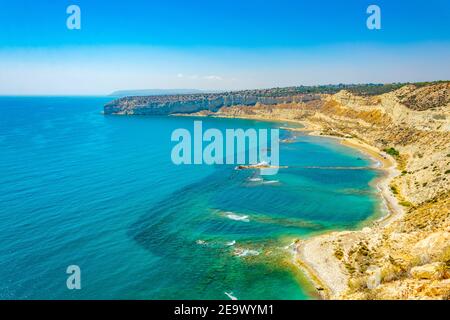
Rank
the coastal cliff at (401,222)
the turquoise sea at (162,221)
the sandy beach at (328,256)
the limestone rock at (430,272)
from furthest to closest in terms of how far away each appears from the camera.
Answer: the turquoise sea at (162,221), the sandy beach at (328,256), the coastal cliff at (401,222), the limestone rock at (430,272)

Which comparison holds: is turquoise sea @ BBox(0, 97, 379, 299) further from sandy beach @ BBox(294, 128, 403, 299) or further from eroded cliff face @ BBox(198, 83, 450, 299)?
eroded cliff face @ BBox(198, 83, 450, 299)

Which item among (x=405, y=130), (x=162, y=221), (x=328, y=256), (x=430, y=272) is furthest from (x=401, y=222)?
(x=405, y=130)

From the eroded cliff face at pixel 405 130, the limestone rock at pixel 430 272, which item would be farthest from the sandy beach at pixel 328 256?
the limestone rock at pixel 430 272

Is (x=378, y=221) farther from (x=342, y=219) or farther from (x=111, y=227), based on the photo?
(x=111, y=227)

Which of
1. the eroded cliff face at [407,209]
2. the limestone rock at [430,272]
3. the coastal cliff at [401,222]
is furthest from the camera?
the coastal cliff at [401,222]

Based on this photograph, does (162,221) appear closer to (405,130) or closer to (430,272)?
(430,272)

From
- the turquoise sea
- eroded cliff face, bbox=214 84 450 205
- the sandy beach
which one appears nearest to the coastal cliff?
the sandy beach

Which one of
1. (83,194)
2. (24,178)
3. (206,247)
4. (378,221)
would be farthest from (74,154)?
(378,221)

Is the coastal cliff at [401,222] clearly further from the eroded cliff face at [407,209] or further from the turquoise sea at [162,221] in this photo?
the turquoise sea at [162,221]

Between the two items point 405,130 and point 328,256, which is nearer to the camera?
point 328,256
